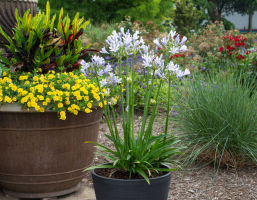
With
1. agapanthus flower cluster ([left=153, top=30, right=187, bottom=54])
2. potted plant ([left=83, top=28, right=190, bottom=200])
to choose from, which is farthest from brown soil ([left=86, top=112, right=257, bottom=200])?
agapanthus flower cluster ([left=153, top=30, right=187, bottom=54])

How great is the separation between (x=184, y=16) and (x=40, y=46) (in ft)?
65.2

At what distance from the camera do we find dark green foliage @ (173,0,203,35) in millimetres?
20609

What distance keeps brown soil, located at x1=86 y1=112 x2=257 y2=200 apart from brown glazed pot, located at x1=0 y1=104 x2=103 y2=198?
1.79 ft

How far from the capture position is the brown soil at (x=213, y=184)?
241 centimetres

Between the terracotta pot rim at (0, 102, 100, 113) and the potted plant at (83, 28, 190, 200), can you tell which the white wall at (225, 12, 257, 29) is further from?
the terracotta pot rim at (0, 102, 100, 113)

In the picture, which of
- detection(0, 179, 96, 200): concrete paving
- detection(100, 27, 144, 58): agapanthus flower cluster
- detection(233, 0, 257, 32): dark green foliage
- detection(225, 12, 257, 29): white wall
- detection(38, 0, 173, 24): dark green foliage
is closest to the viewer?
detection(100, 27, 144, 58): agapanthus flower cluster

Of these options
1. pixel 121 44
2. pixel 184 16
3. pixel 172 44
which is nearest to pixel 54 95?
pixel 121 44

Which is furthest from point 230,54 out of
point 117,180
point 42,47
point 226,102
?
point 117,180

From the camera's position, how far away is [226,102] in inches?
110

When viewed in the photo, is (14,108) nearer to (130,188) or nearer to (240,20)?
(130,188)

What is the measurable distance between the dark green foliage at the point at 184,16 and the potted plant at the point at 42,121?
1918 cm

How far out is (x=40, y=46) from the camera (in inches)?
92.8

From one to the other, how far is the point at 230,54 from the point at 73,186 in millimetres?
4749

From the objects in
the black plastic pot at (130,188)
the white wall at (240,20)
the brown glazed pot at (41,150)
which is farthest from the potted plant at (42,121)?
the white wall at (240,20)
